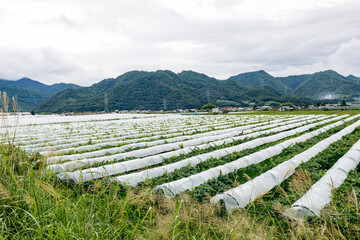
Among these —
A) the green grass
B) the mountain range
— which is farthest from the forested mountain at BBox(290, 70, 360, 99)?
the green grass

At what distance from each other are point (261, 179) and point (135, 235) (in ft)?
9.45

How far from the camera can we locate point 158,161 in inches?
248

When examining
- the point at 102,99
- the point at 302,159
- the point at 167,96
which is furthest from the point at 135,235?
the point at 167,96

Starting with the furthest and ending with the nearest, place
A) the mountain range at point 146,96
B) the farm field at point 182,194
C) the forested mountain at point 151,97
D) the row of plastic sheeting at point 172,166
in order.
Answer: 1. the mountain range at point 146,96
2. the forested mountain at point 151,97
3. the row of plastic sheeting at point 172,166
4. the farm field at point 182,194

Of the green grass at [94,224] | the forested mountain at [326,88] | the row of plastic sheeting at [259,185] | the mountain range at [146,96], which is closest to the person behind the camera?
the green grass at [94,224]

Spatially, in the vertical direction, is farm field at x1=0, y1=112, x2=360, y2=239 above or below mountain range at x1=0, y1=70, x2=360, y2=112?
below

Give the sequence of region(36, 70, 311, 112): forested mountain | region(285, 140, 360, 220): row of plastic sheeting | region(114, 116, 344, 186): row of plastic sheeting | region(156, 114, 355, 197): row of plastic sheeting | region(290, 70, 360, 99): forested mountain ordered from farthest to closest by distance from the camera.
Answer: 1. region(290, 70, 360, 99): forested mountain
2. region(36, 70, 311, 112): forested mountain
3. region(114, 116, 344, 186): row of plastic sheeting
4. region(156, 114, 355, 197): row of plastic sheeting
5. region(285, 140, 360, 220): row of plastic sheeting

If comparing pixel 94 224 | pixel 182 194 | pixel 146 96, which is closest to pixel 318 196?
pixel 182 194

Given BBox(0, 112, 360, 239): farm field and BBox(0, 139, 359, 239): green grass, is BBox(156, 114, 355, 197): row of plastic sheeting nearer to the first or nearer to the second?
BBox(0, 112, 360, 239): farm field

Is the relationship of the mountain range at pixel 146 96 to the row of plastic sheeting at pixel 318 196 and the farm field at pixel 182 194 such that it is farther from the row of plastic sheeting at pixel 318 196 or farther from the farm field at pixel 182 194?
the row of plastic sheeting at pixel 318 196

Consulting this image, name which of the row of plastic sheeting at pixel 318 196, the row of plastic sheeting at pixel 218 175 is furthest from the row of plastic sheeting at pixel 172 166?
the row of plastic sheeting at pixel 318 196

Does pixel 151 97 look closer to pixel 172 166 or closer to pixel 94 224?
pixel 172 166

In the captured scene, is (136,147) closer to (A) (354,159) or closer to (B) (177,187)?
(B) (177,187)

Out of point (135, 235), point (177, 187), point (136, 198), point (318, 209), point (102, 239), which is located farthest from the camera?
point (177, 187)
